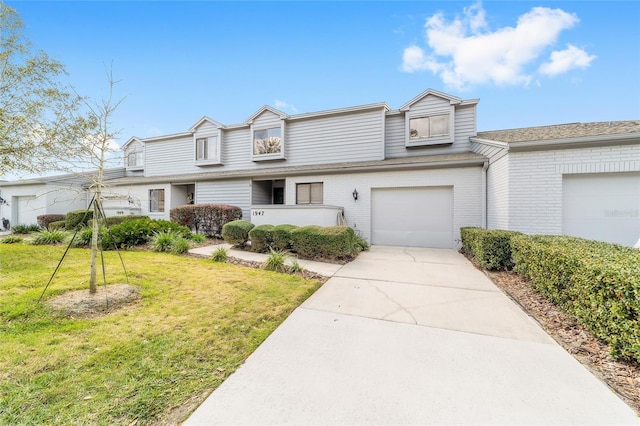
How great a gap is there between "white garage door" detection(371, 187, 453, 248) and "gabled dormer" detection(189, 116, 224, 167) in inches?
383

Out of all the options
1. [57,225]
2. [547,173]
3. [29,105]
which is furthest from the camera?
A: [57,225]

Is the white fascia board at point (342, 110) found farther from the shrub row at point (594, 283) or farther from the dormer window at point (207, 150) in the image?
the shrub row at point (594, 283)

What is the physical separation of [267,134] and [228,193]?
3.84 metres

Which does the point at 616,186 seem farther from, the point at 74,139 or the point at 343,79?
the point at 74,139

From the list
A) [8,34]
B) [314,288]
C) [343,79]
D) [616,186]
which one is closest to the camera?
[314,288]

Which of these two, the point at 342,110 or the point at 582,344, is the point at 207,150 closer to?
the point at 342,110

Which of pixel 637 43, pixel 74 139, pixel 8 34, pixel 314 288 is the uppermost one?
pixel 637 43

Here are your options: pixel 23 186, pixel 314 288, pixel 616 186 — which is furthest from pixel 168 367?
pixel 23 186

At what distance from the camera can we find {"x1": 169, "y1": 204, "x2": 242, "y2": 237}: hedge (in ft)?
36.2

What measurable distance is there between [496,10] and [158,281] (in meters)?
11.6

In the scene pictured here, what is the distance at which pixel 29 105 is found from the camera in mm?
5520

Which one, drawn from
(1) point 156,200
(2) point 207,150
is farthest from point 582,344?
(1) point 156,200

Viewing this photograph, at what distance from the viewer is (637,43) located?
628 cm

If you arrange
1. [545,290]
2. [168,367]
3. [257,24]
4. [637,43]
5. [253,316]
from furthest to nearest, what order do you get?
[257,24], [637,43], [545,290], [253,316], [168,367]
